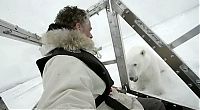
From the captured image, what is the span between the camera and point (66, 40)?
100 centimetres

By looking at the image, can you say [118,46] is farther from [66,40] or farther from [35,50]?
[35,50]

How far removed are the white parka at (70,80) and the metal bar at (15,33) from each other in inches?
8.4

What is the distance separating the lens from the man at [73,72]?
2.45ft

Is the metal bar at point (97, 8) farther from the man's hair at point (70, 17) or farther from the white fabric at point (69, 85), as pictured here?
the white fabric at point (69, 85)

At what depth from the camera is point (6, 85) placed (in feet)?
6.75

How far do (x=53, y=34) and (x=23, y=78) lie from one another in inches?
56.6

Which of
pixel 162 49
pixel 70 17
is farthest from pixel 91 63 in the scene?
pixel 162 49

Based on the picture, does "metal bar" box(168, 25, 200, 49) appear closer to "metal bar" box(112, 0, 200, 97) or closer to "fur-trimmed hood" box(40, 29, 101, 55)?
"metal bar" box(112, 0, 200, 97)

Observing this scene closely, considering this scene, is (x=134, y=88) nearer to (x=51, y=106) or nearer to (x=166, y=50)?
(x=166, y=50)

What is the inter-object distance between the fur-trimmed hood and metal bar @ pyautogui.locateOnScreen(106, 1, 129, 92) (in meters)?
0.39

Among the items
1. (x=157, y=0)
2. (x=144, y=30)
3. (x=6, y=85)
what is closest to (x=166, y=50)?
(x=144, y=30)

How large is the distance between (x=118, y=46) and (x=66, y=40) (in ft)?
1.76

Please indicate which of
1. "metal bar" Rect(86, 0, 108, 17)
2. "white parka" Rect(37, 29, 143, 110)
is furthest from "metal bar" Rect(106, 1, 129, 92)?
"white parka" Rect(37, 29, 143, 110)

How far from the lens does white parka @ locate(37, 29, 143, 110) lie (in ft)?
2.40
